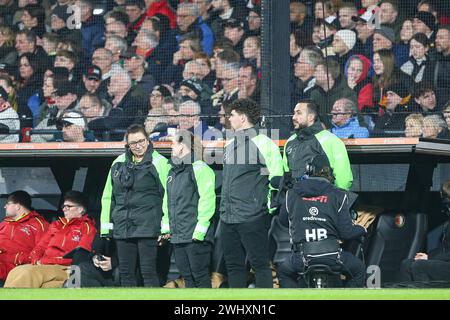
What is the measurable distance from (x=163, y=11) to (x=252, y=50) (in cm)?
143

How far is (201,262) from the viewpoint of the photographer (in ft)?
31.4

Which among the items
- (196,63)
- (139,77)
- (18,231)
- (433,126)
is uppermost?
(196,63)

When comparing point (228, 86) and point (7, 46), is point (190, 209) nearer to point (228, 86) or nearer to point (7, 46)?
point (228, 86)

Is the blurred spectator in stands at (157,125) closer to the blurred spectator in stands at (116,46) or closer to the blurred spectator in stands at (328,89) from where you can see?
the blurred spectator in stands at (116,46)

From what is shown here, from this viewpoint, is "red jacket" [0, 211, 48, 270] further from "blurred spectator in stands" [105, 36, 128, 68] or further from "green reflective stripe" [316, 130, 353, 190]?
"green reflective stripe" [316, 130, 353, 190]

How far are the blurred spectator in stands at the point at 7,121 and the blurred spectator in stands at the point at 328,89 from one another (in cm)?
294

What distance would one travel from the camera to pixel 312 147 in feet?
30.8

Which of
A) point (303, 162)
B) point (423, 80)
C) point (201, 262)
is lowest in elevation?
point (201, 262)

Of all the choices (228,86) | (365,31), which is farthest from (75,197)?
(365,31)

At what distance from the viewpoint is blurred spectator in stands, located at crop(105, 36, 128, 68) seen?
12.1 meters

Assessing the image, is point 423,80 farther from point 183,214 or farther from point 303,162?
point 183,214

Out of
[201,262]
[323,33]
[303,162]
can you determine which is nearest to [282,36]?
[323,33]
